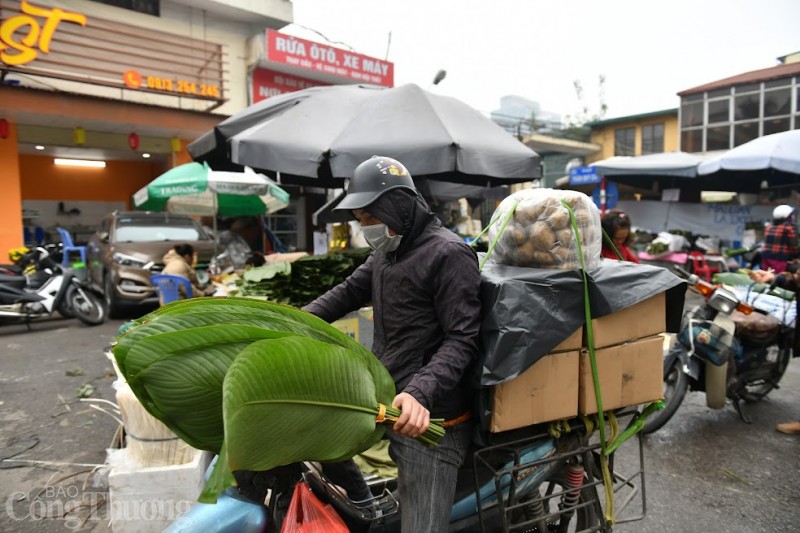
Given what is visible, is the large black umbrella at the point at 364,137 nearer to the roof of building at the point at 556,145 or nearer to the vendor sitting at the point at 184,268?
the vendor sitting at the point at 184,268

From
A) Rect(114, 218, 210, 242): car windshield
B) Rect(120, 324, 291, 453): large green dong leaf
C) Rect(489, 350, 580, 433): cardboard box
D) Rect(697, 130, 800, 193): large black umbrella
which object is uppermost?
Rect(697, 130, 800, 193): large black umbrella

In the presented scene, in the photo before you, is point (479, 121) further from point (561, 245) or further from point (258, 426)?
point (258, 426)

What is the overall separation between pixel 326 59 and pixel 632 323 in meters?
13.7

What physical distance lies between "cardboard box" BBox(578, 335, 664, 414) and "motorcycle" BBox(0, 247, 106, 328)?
7.98 metres

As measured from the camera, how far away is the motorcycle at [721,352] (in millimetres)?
3658

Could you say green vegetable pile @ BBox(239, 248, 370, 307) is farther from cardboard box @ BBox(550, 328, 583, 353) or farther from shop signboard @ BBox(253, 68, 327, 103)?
shop signboard @ BBox(253, 68, 327, 103)

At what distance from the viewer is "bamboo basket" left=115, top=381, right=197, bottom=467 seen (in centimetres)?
250

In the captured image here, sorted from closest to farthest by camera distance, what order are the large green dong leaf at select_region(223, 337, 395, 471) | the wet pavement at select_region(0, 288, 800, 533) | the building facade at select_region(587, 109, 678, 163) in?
the large green dong leaf at select_region(223, 337, 395, 471)
the wet pavement at select_region(0, 288, 800, 533)
the building facade at select_region(587, 109, 678, 163)

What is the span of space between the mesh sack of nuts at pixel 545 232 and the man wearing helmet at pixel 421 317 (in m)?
0.28

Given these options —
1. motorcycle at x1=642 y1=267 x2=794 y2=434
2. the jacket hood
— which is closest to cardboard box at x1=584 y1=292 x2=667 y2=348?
the jacket hood

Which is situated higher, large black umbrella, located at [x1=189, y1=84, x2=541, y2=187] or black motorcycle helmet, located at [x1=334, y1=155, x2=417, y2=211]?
large black umbrella, located at [x1=189, y1=84, x2=541, y2=187]

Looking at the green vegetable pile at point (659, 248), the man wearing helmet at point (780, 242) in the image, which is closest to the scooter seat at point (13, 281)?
the man wearing helmet at point (780, 242)

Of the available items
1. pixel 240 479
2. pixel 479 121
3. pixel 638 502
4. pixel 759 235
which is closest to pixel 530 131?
pixel 759 235

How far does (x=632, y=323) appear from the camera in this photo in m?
1.84
